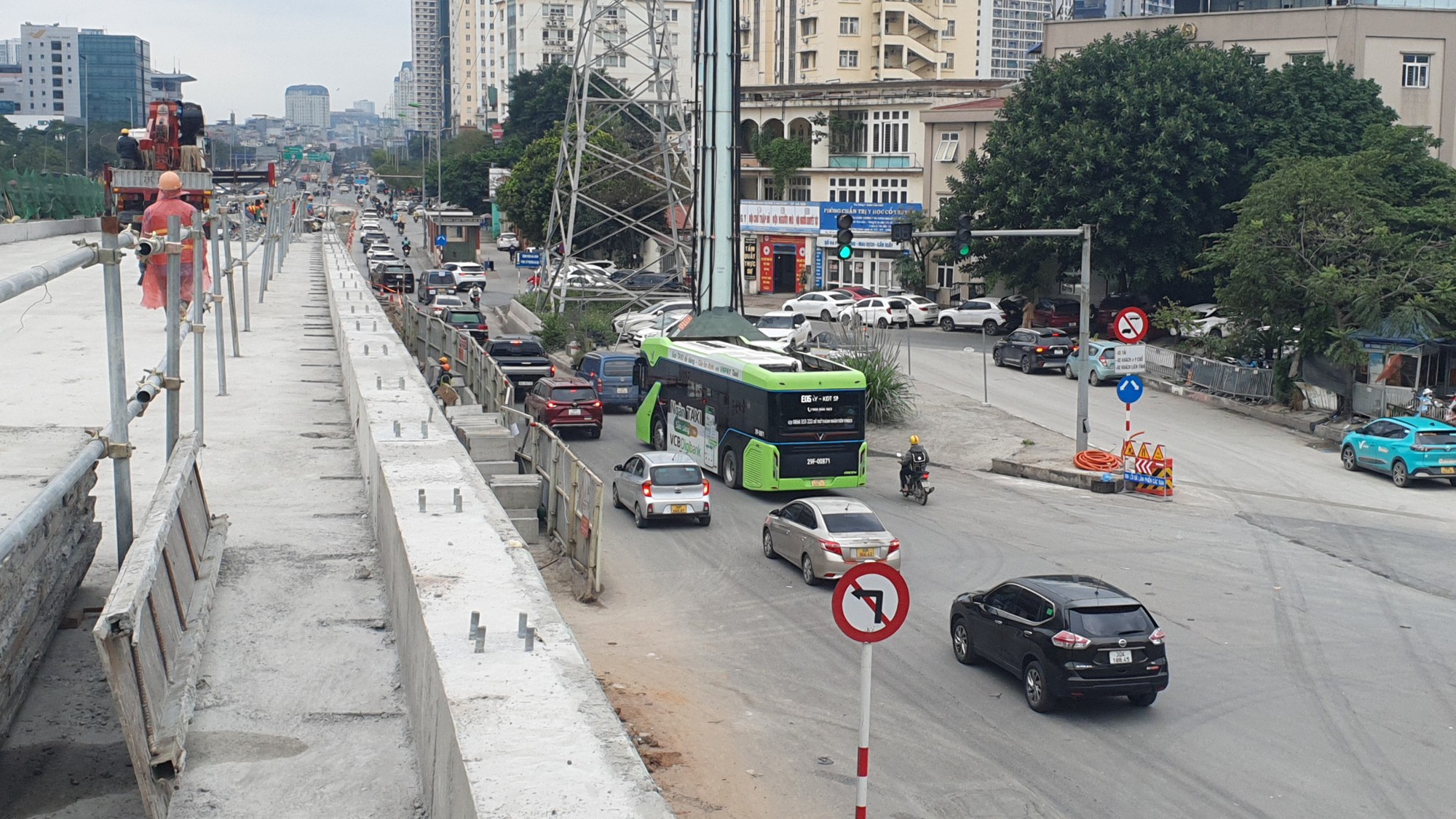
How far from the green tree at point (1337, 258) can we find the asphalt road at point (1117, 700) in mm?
6045

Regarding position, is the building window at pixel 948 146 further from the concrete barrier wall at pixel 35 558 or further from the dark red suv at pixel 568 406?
Result: the concrete barrier wall at pixel 35 558

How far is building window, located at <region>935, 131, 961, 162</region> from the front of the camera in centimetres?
6431

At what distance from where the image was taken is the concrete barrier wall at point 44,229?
156ft

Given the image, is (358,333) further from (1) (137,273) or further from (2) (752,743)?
(1) (137,273)

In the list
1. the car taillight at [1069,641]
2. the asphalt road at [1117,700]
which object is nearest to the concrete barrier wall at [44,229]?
the asphalt road at [1117,700]

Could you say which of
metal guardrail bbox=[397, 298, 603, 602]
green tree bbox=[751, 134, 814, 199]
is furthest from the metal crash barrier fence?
green tree bbox=[751, 134, 814, 199]

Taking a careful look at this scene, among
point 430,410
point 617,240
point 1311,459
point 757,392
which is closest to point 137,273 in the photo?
point 757,392

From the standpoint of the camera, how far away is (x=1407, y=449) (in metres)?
28.3

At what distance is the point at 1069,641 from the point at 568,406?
19197 mm

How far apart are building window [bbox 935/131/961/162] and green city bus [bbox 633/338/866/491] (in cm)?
3785

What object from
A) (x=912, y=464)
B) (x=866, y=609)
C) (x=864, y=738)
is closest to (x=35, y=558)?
(x=866, y=609)

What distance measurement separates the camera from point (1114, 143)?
49125 mm

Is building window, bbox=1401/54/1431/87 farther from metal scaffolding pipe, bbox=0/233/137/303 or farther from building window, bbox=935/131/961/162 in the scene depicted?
metal scaffolding pipe, bbox=0/233/137/303

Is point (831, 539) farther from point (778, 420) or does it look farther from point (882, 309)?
point (882, 309)
